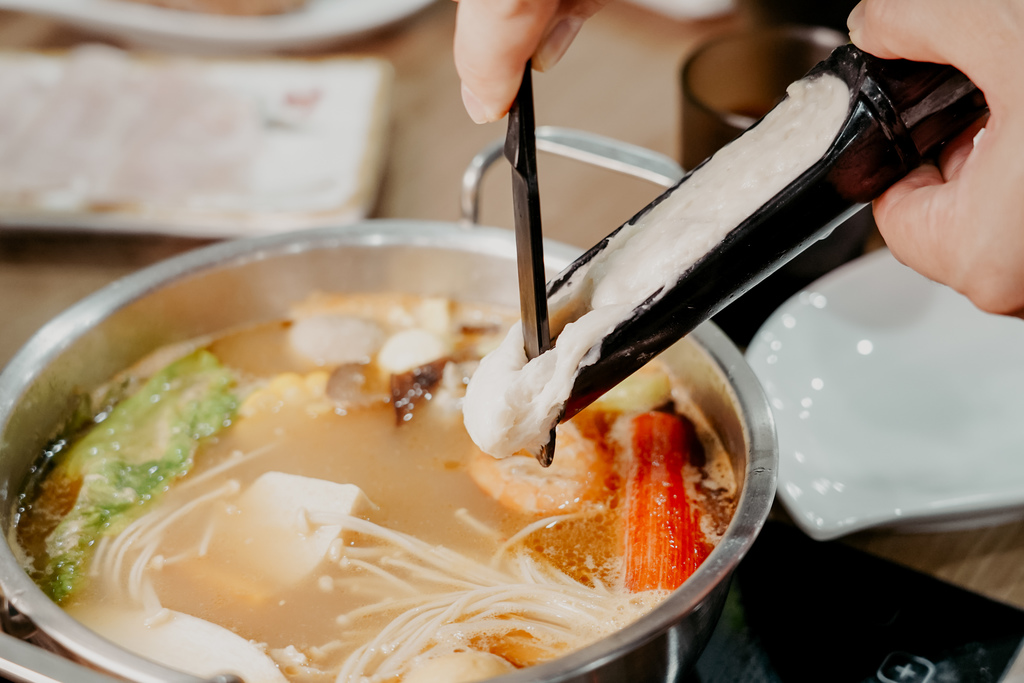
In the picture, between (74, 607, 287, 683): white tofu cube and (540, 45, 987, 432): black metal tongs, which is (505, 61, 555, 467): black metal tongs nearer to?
(540, 45, 987, 432): black metal tongs

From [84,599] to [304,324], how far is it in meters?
0.57

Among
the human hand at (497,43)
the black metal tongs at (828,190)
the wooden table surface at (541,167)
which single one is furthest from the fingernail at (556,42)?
the wooden table surface at (541,167)

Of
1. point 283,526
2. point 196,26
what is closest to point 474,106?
point 283,526

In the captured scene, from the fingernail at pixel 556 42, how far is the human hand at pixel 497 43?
0.02 m

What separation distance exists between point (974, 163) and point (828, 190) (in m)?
0.13

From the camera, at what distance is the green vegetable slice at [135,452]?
112 centimetres

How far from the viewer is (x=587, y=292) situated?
972mm

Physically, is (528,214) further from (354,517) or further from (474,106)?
(354,517)

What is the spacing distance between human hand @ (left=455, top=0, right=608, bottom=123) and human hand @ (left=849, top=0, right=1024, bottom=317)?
329 millimetres

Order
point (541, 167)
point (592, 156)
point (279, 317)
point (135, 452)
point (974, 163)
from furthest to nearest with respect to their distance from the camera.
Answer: point (541, 167) → point (279, 317) → point (592, 156) → point (135, 452) → point (974, 163)

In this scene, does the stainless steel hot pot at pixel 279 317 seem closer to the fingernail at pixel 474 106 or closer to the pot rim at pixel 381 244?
the pot rim at pixel 381 244

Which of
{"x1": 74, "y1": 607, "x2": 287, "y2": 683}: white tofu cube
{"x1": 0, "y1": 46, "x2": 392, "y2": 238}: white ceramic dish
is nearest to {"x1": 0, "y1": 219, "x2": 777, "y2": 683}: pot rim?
{"x1": 74, "y1": 607, "x2": 287, "y2": 683}: white tofu cube

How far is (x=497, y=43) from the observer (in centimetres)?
82

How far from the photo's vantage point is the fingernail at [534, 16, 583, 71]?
2.95ft
